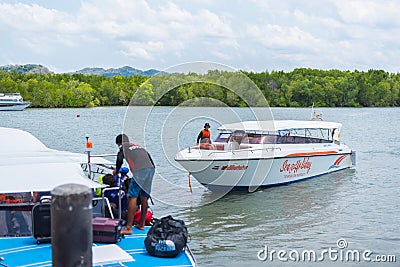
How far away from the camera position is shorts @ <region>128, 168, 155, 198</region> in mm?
9031

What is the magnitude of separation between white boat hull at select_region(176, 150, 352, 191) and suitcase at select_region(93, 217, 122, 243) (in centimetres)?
831

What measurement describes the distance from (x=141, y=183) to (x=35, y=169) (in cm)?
173

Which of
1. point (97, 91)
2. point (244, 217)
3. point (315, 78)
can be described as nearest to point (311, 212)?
point (244, 217)

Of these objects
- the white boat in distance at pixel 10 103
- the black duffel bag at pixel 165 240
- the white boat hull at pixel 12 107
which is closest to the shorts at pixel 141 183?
the black duffel bag at pixel 165 240

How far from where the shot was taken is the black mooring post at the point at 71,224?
4844 millimetres

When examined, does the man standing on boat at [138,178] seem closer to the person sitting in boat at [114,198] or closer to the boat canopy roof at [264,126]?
the person sitting in boat at [114,198]

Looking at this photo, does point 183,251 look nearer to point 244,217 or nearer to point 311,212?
point 244,217

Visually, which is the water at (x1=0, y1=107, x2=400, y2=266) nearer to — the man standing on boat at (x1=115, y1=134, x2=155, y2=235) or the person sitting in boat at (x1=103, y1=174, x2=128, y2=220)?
the person sitting in boat at (x1=103, y1=174, x2=128, y2=220)

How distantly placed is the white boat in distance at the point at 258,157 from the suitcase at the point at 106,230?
8302mm

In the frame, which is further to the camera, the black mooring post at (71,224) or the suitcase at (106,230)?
the suitcase at (106,230)

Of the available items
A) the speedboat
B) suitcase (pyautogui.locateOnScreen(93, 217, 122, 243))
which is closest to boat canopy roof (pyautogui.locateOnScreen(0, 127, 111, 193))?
the speedboat

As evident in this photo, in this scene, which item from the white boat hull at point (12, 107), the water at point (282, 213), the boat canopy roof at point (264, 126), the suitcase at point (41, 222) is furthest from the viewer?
the white boat hull at point (12, 107)

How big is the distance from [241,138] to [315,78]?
76986 mm

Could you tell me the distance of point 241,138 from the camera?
60.6 ft
